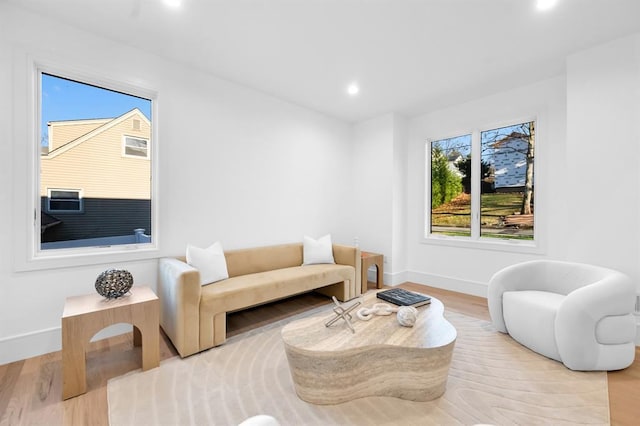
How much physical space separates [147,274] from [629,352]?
13.6 feet

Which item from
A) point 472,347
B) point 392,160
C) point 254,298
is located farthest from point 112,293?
point 392,160

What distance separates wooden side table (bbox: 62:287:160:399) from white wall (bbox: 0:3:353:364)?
0.56 meters

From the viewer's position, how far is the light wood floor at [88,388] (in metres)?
1.54

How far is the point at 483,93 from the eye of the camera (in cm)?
360

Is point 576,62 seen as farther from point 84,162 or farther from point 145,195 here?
point 84,162

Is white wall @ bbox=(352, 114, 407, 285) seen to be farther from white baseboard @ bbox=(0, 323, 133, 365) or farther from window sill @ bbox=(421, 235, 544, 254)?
white baseboard @ bbox=(0, 323, 133, 365)

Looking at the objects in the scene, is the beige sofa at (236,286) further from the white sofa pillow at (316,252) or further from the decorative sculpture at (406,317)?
the decorative sculpture at (406,317)

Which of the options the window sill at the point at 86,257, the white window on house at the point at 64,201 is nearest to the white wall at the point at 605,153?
the window sill at the point at 86,257

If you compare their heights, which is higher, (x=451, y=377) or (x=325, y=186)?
(x=325, y=186)

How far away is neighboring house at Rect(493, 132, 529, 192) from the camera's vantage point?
11.5ft

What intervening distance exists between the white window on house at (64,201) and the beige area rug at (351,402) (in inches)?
61.5


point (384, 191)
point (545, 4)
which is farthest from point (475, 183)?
point (545, 4)

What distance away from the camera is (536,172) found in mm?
3320

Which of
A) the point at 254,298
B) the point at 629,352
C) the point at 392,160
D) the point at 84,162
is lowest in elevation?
the point at 629,352
